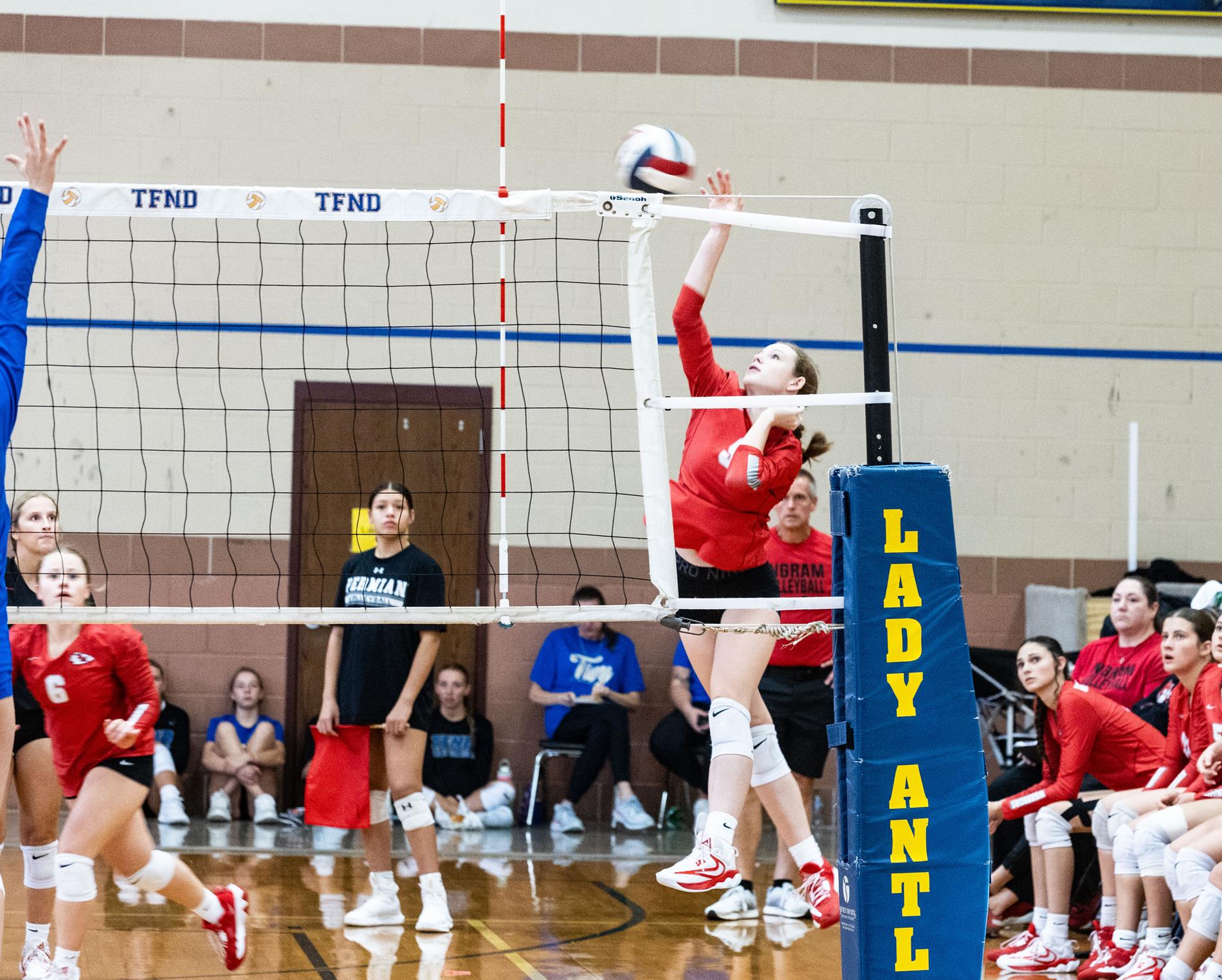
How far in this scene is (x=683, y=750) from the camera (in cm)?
825

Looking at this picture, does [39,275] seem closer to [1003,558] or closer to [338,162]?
[338,162]

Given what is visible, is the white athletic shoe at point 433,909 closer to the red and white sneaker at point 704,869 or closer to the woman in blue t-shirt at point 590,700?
the red and white sneaker at point 704,869

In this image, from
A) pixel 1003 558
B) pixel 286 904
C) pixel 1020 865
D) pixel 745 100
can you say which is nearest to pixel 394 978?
pixel 286 904

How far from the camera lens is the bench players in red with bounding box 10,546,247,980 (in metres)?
4.36

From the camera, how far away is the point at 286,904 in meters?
5.99

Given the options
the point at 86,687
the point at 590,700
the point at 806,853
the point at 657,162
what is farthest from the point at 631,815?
the point at 657,162

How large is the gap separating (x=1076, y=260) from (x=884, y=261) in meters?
5.65

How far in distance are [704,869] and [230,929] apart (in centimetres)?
172

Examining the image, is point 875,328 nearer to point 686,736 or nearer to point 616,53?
point 686,736

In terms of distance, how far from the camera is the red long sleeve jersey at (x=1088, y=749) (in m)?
5.28

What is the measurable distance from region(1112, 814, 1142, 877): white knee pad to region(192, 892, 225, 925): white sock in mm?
2981

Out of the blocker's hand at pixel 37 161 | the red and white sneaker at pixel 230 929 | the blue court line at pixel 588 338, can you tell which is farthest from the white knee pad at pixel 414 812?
the blue court line at pixel 588 338

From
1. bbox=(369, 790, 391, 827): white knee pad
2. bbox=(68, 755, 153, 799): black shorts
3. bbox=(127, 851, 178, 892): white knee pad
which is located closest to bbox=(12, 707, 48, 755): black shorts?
bbox=(68, 755, 153, 799): black shorts

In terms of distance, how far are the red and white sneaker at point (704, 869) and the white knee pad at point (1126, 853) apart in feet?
5.95
